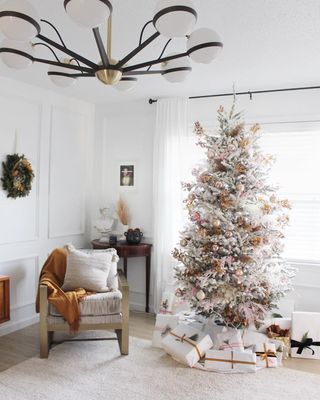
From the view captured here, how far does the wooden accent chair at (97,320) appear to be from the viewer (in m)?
3.29

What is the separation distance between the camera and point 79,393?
2758mm

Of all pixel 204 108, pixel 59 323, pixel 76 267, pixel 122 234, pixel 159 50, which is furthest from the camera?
pixel 122 234

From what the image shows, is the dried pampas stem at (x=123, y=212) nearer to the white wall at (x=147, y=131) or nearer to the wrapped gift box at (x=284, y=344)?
the white wall at (x=147, y=131)

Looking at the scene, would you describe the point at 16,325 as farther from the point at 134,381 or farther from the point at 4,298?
the point at 134,381

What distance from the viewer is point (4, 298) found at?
3658 mm

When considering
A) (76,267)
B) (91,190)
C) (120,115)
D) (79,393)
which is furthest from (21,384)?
(120,115)

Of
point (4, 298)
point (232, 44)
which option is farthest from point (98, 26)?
point (4, 298)

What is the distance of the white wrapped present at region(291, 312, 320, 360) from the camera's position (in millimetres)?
3482

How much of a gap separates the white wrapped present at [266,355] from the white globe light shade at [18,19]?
3.05 meters

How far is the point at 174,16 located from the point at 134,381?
2597mm

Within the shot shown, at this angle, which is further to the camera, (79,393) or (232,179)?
(232,179)

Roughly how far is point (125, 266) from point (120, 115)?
6.47 feet

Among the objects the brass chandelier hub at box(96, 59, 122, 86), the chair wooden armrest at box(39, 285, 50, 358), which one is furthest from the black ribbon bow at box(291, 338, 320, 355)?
the brass chandelier hub at box(96, 59, 122, 86)

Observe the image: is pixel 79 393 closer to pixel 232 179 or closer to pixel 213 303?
pixel 213 303
